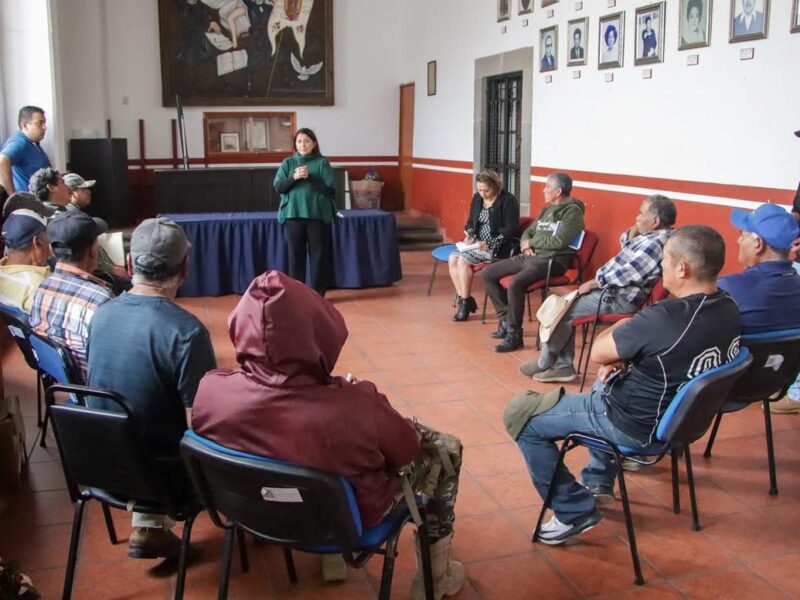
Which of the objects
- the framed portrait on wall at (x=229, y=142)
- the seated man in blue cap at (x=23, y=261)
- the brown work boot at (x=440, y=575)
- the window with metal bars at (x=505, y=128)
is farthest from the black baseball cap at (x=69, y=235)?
the framed portrait on wall at (x=229, y=142)

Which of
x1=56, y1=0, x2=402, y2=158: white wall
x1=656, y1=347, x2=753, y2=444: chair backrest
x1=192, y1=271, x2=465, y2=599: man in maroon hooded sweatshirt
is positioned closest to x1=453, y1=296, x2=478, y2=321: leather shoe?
x1=656, y1=347, x2=753, y2=444: chair backrest

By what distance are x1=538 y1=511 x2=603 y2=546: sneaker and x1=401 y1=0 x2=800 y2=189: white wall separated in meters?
2.84

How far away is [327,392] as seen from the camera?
72.2 inches

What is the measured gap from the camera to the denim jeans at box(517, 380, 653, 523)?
8.70ft

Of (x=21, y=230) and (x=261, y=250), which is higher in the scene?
(x=21, y=230)

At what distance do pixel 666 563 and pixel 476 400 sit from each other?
1.69 m

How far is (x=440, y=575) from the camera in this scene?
2400 millimetres

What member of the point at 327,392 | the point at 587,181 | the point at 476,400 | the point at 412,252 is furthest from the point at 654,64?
the point at 327,392

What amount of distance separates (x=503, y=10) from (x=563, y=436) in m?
6.09

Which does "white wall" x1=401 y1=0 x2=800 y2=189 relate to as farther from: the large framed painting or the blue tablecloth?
the large framed painting

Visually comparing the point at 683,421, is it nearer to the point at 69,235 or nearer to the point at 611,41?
the point at 69,235

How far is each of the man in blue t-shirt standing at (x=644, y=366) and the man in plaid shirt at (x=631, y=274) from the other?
1590mm

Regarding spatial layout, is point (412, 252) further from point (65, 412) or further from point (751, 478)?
point (65, 412)

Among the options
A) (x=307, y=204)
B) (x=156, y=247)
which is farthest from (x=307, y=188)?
(x=156, y=247)
